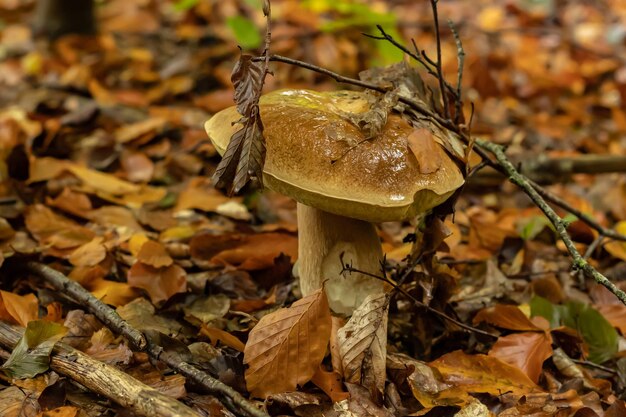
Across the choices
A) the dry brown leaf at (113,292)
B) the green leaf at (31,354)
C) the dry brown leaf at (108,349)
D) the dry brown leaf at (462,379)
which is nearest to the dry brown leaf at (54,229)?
the dry brown leaf at (113,292)

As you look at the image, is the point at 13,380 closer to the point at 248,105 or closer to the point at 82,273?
the point at 82,273

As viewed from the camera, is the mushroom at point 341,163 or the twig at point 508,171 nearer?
the mushroom at point 341,163

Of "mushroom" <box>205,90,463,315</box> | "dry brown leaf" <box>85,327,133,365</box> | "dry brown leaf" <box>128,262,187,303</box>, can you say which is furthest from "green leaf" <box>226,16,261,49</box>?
"dry brown leaf" <box>85,327,133,365</box>

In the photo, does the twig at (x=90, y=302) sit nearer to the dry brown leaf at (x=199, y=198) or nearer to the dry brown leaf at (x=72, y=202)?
the dry brown leaf at (x=72, y=202)

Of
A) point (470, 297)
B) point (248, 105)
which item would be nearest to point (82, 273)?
point (248, 105)

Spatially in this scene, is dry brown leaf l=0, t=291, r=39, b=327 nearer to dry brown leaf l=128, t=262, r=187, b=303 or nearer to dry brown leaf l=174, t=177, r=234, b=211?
dry brown leaf l=128, t=262, r=187, b=303

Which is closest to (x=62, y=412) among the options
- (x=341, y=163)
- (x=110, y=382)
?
(x=110, y=382)
